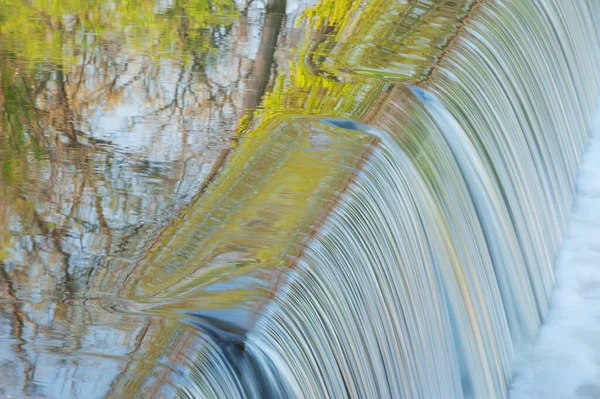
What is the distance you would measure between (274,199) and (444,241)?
736 mm

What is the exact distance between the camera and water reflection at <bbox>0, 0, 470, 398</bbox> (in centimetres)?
178

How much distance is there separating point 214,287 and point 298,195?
47cm

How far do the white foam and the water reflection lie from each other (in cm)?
114

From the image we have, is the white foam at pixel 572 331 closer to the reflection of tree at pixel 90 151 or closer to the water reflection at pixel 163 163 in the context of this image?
the water reflection at pixel 163 163

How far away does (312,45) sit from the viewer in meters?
3.59

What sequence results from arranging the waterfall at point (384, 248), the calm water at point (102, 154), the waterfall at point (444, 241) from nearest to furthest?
the calm water at point (102, 154)
the waterfall at point (384, 248)
the waterfall at point (444, 241)

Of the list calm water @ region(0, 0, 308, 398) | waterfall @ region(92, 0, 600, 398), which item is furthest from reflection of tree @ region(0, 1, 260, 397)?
waterfall @ region(92, 0, 600, 398)

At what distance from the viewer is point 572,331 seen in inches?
138

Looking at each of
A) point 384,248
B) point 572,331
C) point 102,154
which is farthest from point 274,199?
point 572,331

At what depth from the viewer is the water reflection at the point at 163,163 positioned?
5.83ft

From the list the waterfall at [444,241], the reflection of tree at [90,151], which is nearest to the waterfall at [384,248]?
the waterfall at [444,241]

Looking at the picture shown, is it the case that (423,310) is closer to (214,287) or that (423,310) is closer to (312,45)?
(214,287)

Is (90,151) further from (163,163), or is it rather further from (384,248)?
(384,248)

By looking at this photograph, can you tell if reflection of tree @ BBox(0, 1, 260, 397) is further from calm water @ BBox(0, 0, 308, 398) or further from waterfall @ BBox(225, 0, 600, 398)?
waterfall @ BBox(225, 0, 600, 398)
